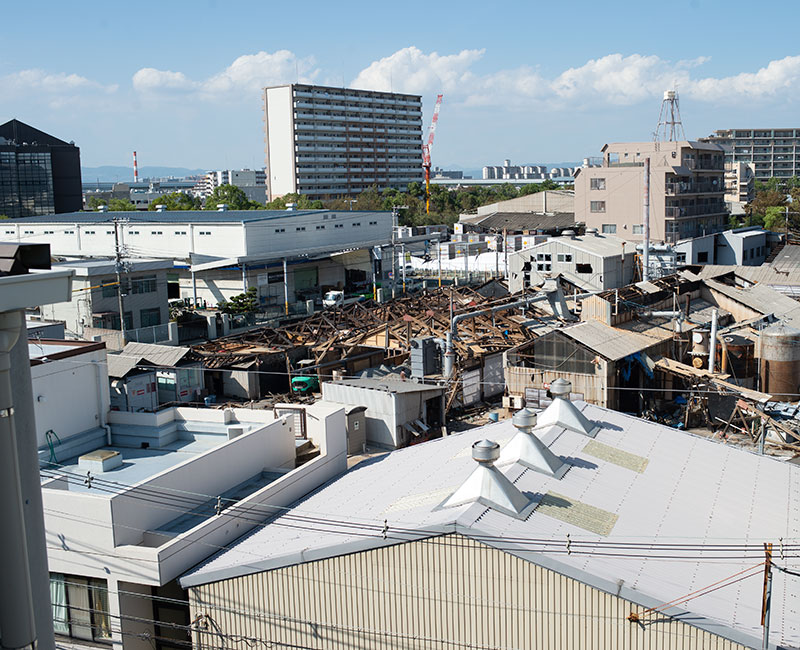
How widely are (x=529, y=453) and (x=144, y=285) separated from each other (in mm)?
25864

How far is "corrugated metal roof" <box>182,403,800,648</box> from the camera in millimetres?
8047

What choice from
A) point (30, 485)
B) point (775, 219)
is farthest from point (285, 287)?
point (775, 219)

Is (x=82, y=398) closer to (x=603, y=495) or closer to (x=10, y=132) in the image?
(x=603, y=495)

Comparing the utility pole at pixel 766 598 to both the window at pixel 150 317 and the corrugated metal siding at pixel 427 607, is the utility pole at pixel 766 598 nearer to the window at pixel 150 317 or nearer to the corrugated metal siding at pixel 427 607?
the corrugated metal siding at pixel 427 607

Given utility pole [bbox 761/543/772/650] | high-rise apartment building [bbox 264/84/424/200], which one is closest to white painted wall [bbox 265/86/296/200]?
high-rise apartment building [bbox 264/84/424/200]

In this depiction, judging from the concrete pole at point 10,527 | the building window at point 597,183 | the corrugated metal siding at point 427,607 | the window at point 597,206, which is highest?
the building window at point 597,183

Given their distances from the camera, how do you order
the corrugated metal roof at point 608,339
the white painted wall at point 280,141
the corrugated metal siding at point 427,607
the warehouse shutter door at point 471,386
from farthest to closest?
the white painted wall at point 280,141 → the warehouse shutter door at point 471,386 → the corrugated metal roof at point 608,339 → the corrugated metal siding at point 427,607

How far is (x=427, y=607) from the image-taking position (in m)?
8.59

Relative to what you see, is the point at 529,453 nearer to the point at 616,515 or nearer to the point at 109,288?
the point at 616,515

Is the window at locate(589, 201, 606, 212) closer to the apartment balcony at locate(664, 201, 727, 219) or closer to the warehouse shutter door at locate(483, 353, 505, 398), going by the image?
the apartment balcony at locate(664, 201, 727, 219)

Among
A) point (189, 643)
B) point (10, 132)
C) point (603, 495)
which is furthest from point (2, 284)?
point (10, 132)

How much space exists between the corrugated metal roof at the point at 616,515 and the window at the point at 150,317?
71.5 feet

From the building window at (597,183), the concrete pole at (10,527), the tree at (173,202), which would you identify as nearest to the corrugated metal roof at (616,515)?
the concrete pole at (10,527)

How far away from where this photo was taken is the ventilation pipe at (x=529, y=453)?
1009 centimetres
